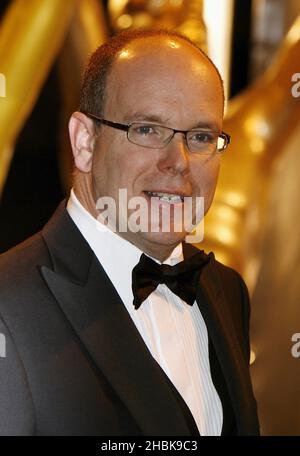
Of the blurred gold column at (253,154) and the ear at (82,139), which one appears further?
the blurred gold column at (253,154)

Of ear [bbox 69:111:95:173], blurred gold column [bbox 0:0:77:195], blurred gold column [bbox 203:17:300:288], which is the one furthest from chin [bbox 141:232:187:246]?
blurred gold column [bbox 203:17:300:288]

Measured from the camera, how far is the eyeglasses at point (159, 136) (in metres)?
1.03

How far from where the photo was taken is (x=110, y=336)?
1.00 m

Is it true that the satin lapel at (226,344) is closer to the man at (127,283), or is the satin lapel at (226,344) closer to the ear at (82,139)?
the man at (127,283)

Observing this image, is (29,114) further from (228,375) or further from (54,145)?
(228,375)

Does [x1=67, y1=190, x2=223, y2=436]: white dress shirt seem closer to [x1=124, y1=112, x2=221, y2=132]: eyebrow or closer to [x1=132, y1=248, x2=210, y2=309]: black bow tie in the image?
[x1=132, y1=248, x2=210, y2=309]: black bow tie

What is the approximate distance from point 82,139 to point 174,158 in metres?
0.13

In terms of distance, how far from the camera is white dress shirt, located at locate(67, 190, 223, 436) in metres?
1.07

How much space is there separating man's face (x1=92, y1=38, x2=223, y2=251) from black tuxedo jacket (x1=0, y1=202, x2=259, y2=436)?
79 millimetres

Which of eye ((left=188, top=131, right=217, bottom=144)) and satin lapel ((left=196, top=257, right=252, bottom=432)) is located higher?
eye ((left=188, top=131, right=217, bottom=144))

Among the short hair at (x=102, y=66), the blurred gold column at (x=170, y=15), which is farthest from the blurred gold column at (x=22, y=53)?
the short hair at (x=102, y=66)

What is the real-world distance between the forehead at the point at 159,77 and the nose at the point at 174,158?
0.13ft

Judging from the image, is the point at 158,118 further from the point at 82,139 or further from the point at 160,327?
the point at 160,327
